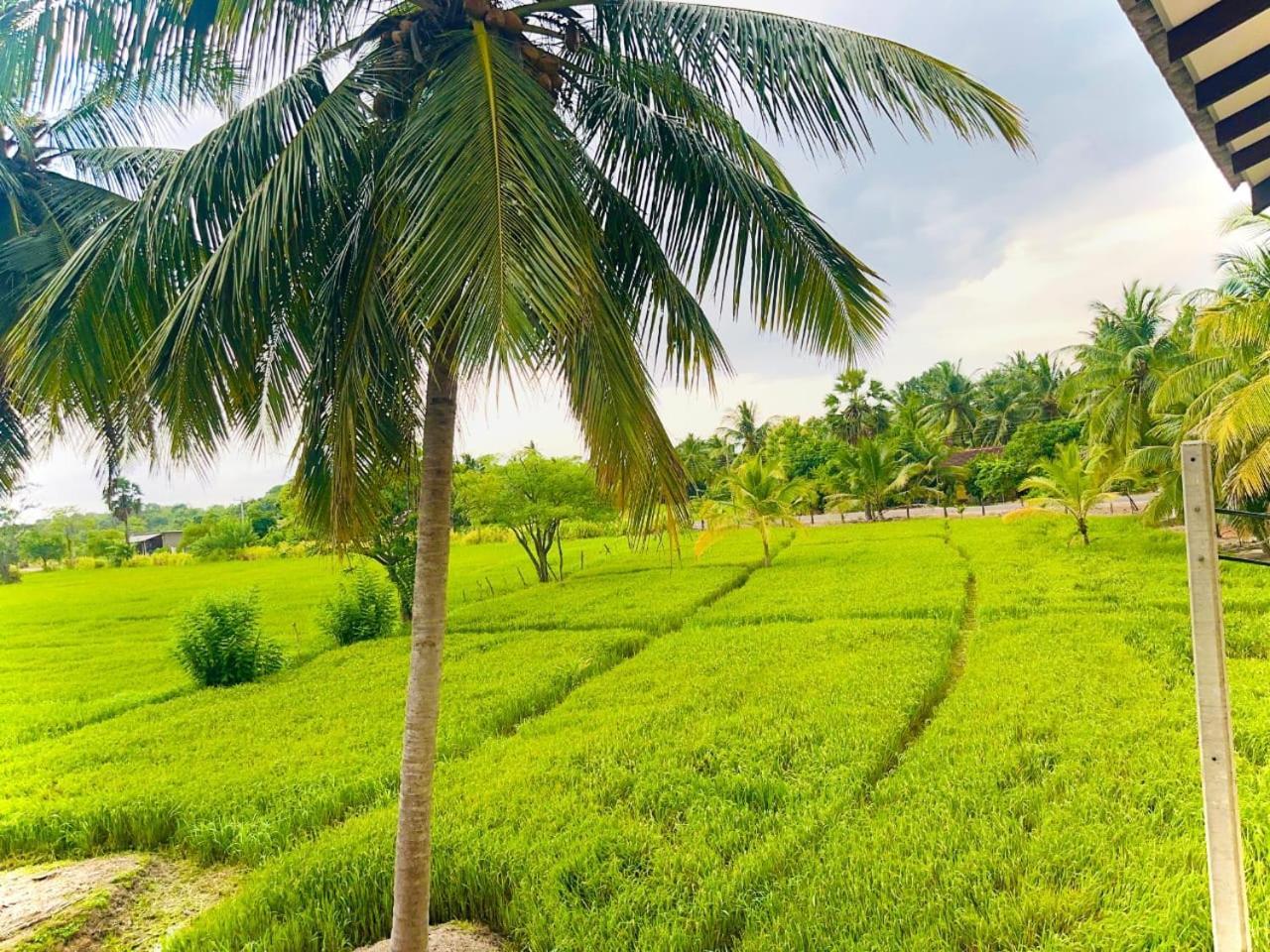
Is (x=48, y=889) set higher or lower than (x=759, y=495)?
lower

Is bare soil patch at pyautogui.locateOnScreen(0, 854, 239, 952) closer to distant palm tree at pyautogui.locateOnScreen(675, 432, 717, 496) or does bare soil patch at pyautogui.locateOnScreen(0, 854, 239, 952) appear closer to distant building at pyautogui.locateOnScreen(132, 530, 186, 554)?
distant palm tree at pyautogui.locateOnScreen(675, 432, 717, 496)

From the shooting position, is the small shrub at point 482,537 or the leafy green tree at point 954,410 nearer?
the small shrub at point 482,537

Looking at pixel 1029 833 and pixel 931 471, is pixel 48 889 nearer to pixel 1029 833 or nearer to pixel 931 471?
pixel 1029 833

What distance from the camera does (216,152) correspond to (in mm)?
2270

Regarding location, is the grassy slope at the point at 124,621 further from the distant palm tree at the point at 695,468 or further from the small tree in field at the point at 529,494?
the distant palm tree at the point at 695,468

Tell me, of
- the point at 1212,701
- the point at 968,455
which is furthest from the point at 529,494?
the point at 968,455

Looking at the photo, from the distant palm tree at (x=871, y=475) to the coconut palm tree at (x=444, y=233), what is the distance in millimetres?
21572

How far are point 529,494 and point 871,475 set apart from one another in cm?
1402

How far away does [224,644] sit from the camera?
855 cm

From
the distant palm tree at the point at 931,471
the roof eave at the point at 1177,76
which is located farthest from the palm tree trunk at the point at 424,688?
the distant palm tree at the point at 931,471

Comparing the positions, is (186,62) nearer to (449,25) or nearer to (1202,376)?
(449,25)

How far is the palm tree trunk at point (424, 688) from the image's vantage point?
2557mm

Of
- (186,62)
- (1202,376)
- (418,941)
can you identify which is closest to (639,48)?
(186,62)

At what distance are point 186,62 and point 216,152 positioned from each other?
0.70 meters
